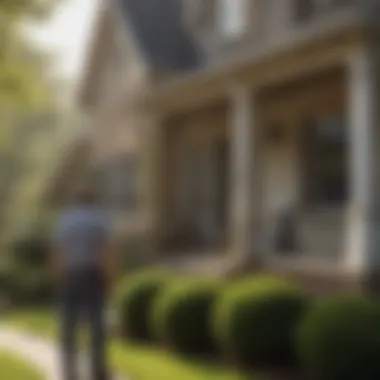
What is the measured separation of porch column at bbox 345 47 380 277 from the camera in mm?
14375

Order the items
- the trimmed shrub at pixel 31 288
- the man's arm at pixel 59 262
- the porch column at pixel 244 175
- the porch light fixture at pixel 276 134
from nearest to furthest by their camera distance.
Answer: the man's arm at pixel 59 262 < the porch column at pixel 244 175 < the porch light fixture at pixel 276 134 < the trimmed shrub at pixel 31 288

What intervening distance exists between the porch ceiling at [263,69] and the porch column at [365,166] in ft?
1.34

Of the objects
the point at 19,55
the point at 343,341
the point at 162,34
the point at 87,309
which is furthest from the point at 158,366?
the point at 162,34

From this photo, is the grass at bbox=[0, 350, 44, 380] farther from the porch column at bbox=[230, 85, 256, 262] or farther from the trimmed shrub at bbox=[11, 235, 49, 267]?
the trimmed shrub at bbox=[11, 235, 49, 267]

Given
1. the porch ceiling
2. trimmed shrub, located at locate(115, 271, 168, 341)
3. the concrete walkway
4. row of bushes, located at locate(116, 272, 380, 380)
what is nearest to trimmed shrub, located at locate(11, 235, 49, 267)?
the porch ceiling

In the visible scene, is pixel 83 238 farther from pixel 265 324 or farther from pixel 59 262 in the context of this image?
pixel 265 324

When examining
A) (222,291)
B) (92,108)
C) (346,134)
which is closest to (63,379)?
(222,291)

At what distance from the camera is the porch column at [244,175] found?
17.3 m

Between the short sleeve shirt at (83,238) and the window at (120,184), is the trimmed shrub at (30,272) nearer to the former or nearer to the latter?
the window at (120,184)

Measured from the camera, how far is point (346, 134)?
1809 cm

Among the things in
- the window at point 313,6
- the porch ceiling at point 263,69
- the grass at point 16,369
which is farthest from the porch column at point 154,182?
the grass at point 16,369

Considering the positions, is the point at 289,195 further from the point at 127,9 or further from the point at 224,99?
the point at 127,9

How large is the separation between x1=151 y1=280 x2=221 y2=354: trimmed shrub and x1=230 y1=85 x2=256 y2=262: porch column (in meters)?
4.14

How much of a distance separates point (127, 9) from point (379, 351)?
18231mm
